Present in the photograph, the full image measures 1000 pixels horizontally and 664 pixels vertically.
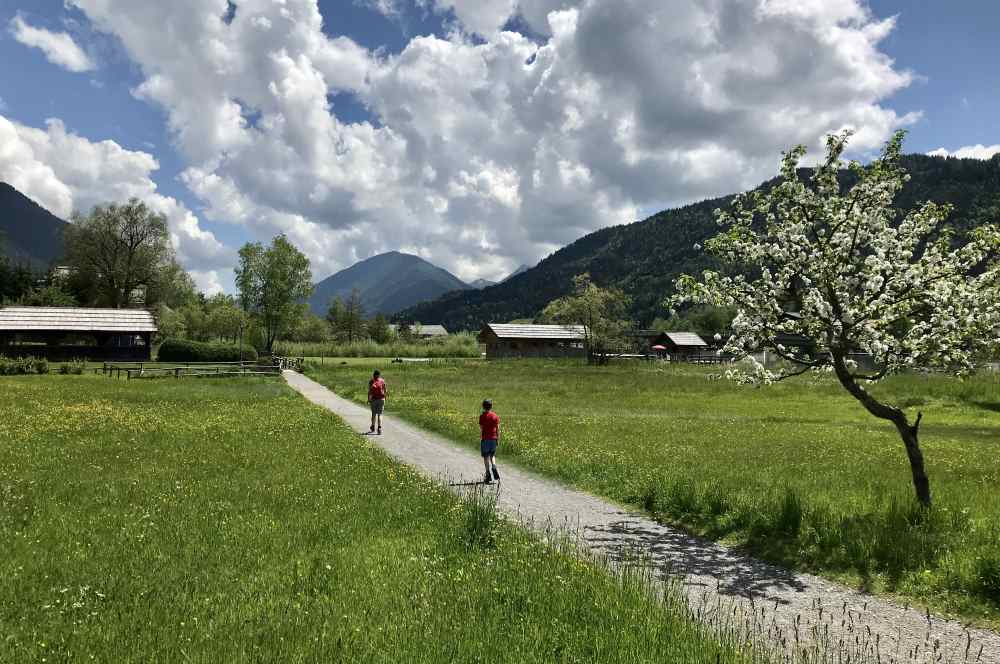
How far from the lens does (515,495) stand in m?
13.9

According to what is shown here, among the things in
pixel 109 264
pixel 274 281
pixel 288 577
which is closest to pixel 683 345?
pixel 274 281

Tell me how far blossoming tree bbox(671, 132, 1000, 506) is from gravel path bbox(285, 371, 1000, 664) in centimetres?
407

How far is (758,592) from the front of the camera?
27.1ft

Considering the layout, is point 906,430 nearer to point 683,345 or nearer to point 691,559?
point 691,559

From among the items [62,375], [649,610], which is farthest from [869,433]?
[62,375]

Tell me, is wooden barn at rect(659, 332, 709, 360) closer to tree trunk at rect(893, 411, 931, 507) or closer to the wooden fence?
the wooden fence

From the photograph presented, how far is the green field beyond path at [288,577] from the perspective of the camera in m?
5.94

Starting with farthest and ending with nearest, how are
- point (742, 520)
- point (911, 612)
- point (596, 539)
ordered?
point (742, 520), point (596, 539), point (911, 612)

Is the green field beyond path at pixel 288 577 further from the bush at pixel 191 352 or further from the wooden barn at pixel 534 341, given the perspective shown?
the wooden barn at pixel 534 341

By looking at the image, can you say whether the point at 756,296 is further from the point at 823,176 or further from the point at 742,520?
the point at 742,520

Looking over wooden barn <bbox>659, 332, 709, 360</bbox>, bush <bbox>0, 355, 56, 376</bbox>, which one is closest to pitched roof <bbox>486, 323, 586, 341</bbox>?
wooden barn <bbox>659, 332, 709, 360</bbox>

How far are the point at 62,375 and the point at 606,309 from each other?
83162 mm

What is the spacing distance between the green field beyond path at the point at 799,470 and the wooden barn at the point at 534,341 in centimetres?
7742

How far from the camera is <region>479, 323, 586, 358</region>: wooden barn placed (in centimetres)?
12054
